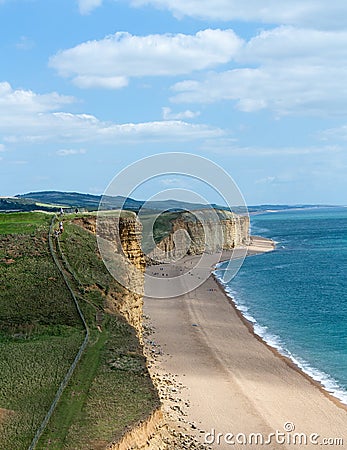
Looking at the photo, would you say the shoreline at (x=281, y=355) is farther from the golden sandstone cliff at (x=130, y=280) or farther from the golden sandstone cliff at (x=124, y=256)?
the golden sandstone cliff at (x=124, y=256)

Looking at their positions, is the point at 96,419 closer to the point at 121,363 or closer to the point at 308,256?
the point at 121,363

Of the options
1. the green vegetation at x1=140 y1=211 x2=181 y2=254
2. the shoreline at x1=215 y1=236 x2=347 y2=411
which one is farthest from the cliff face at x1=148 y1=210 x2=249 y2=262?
the shoreline at x1=215 y1=236 x2=347 y2=411

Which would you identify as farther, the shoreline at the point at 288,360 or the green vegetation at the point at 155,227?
the green vegetation at the point at 155,227

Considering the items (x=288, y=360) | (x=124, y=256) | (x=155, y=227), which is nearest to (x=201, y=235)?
(x=155, y=227)

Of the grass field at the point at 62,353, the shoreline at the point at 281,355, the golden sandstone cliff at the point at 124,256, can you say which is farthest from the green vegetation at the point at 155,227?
the grass field at the point at 62,353

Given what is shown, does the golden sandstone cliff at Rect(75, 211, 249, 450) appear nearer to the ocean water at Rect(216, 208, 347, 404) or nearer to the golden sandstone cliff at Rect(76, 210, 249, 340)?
the golden sandstone cliff at Rect(76, 210, 249, 340)

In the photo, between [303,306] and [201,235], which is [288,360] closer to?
[303,306]
